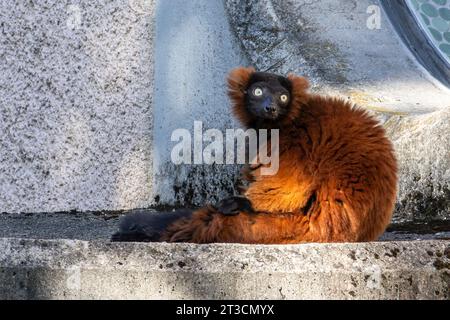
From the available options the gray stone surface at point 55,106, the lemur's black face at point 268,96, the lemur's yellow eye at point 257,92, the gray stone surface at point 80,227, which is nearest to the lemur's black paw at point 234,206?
the lemur's black face at point 268,96

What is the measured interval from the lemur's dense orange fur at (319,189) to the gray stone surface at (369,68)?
119 centimetres

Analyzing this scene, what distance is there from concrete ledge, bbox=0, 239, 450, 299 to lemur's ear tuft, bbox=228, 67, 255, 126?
3.20 feet

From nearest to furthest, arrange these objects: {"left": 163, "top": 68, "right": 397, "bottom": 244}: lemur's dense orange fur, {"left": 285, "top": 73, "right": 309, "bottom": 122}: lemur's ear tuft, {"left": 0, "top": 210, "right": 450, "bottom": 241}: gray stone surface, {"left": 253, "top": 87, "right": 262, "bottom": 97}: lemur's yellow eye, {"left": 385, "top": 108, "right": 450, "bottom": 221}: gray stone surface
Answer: {"left": 163, "top": 68, "right": 397, "bottom": 244}: lemur's dense orange fur → {"left": 285, "top": 73, "right": 309, "bottom": 122}: lemur's ear tuft → {"left": 253, "top": 87, "right": 262, "bottom": 97}: lemur's yellow eye → {"left": 0, "top": 210, "right": 450, "bottom": 241}: gray stone surface → {"left": 385, "top": 108, "right": 450, "bottom": 221}: gray stone surface

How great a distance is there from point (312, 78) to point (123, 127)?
1.53 metres

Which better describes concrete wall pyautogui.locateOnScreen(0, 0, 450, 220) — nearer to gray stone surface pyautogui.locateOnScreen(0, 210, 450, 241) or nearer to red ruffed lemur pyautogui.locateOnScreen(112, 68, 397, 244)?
gray stone surface pyautogui.locateOnScreen(0, 210, 450, 241)

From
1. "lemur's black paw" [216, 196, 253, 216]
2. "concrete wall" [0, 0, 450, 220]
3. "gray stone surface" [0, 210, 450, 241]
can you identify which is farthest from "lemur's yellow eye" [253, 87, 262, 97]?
"concrete wall" [0, 0, 450, 220]

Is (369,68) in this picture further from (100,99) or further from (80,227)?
(80,227)

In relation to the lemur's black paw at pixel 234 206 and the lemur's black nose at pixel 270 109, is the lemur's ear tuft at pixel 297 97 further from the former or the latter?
the lemur's black paw at pixel 234 206

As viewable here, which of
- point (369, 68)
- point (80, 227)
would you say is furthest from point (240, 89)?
point (80, 227)

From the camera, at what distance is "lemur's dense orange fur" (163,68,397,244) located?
364cm

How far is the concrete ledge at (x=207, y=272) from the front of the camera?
124 inches

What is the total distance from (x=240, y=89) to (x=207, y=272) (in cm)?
117

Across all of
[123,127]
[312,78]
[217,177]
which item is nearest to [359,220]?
[312,78]

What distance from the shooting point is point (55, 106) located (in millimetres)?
6109
